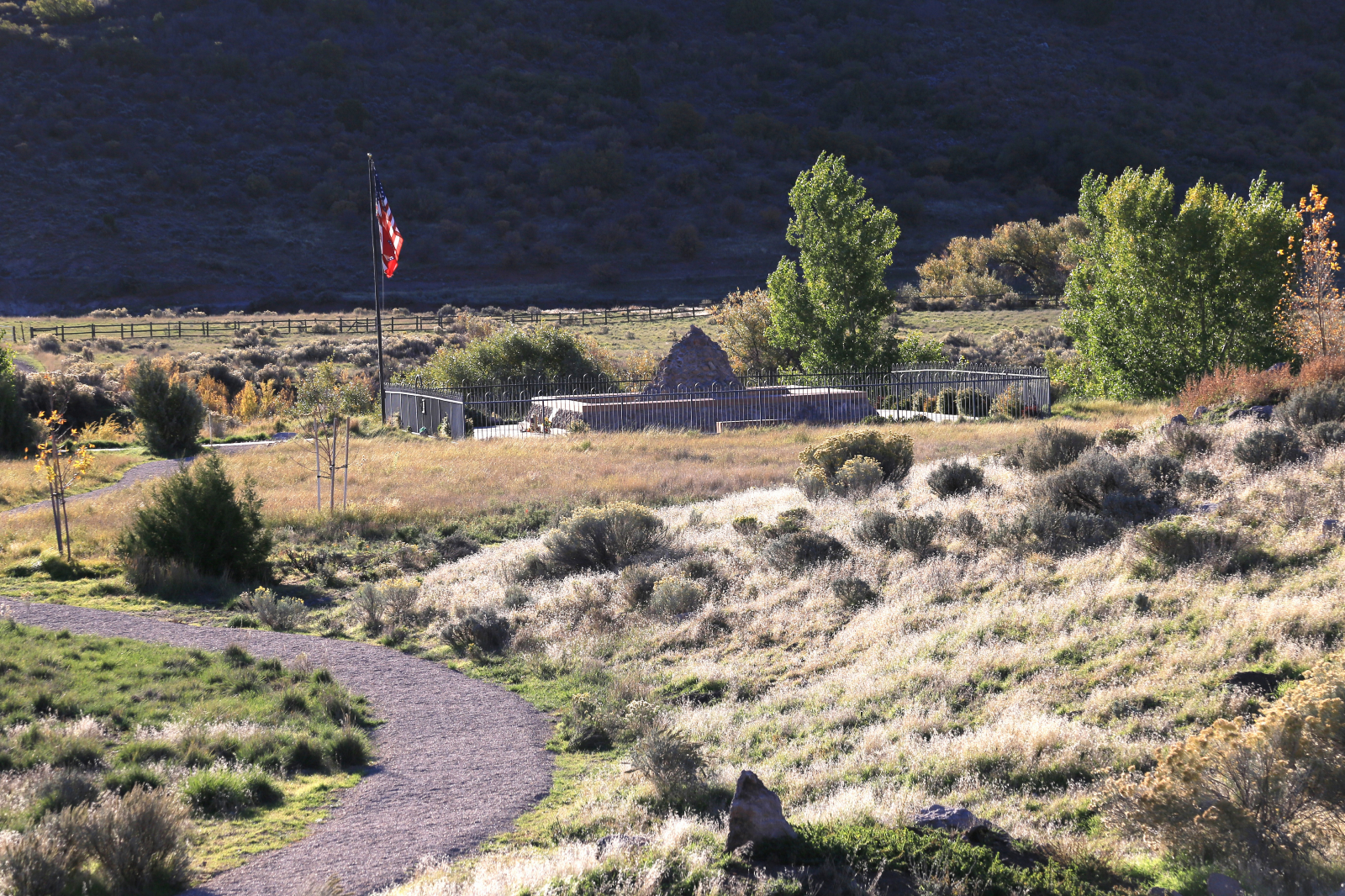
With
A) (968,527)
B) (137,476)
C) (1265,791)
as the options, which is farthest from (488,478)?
(1265,791)

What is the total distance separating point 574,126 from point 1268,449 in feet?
338

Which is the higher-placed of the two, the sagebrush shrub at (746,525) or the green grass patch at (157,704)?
the sagebrush shrub at (746,525)


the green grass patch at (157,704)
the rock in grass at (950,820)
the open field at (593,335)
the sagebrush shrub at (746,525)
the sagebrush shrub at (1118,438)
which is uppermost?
the open field at (593,335)

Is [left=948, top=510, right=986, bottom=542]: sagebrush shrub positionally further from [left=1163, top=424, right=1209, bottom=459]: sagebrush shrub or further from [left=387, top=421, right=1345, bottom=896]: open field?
[left=1163, top=424, right=1209, bottom=459]: sagebrush shrub

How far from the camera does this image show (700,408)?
2962cm

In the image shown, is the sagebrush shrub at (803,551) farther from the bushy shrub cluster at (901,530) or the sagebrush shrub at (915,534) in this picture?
the sagebrush shrub at (915,534)

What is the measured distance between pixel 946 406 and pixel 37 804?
1093 inches

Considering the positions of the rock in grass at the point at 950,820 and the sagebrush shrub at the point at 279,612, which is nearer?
the rock in grass at the point at 950,820

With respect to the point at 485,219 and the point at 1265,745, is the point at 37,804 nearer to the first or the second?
the point at 1265,745

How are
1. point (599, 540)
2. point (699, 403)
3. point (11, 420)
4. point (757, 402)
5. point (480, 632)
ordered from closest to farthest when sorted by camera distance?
1. point (480, 632)
2. point (599, 540)
3. point (11, 420)
4. point (699, 403)
5. point (757, 402)

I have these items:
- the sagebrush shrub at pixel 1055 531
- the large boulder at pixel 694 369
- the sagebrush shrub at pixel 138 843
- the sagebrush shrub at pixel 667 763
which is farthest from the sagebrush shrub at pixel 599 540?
the large boulder at pixel 694 369

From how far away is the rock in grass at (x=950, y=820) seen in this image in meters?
5.30

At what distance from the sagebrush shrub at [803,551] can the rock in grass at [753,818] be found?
7139 mm

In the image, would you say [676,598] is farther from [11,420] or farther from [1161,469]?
[11,420]
